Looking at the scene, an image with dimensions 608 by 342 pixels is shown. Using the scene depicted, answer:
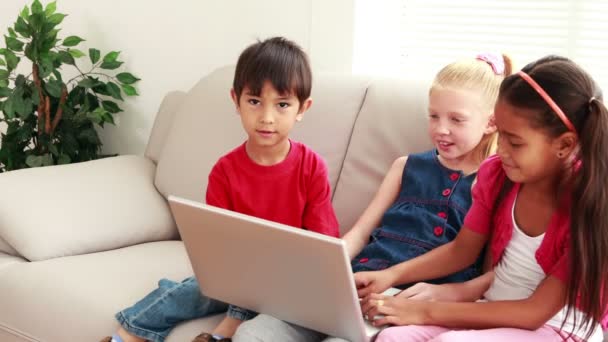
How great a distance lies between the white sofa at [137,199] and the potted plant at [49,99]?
537mm

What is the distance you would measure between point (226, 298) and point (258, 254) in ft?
0.77

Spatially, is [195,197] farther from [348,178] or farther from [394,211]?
[394,211]

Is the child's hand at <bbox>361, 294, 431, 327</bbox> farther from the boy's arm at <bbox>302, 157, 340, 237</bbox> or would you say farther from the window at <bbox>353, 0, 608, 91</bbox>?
the window at <bbox>353, 0, 608, 91</bbox>

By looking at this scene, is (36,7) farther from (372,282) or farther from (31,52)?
(372,282)

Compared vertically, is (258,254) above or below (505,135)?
below

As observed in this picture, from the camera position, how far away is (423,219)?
6.65 feet

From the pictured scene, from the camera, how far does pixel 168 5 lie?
129 inches

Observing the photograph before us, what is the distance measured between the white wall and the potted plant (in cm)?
10

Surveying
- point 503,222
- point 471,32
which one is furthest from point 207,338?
point 471,32

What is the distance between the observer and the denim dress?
6.57 feet

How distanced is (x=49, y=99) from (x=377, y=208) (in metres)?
1.62

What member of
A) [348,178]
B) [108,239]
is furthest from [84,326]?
[348,178]

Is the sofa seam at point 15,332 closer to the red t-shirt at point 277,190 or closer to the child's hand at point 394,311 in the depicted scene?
the red t-shirt at point 277,190

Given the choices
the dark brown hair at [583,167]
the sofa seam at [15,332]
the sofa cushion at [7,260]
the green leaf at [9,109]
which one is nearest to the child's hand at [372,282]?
the dark brown hair at [583,167]
